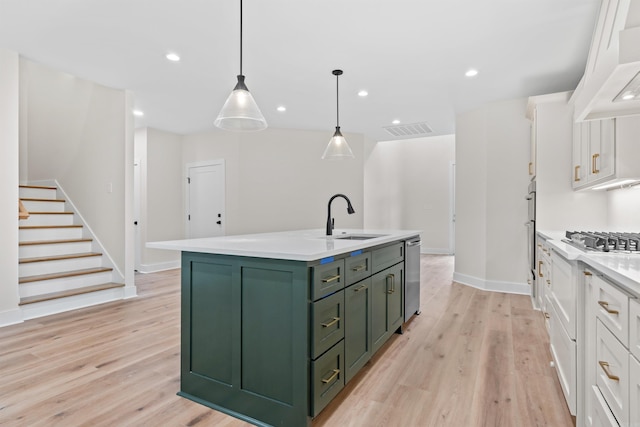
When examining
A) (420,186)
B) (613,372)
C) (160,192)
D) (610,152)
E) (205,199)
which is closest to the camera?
(613,372)

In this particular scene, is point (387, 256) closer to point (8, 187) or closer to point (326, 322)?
point (326, 322)

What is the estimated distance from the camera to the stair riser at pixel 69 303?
336cm

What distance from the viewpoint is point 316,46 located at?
9.77 ft

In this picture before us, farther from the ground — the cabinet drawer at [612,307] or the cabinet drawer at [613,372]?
the cabinet drawer at [612,307]

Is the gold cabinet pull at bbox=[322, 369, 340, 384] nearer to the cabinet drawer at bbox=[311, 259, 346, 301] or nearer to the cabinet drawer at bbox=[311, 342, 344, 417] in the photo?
the cabinet drawer at bbox=[311, 342, 344, 417]

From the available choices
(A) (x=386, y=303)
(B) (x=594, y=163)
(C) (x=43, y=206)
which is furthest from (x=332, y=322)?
(C) (x=43, y=206)

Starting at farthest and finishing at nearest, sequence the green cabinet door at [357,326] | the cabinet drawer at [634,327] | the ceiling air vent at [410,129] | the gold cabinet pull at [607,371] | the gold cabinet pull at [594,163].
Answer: the ceiling air vent at [410,129] → the gold cabinet pull at [594,163] → the green cabinet door at [357,326] → the gold cabinet pull at [607,371] → the cabinet drawer at [634,327]

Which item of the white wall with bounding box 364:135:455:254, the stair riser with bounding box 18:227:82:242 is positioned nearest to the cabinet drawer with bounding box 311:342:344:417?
the stair riser with bounding box 18:227:82:242

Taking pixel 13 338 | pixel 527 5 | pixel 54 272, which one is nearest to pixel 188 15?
pixel 527 5

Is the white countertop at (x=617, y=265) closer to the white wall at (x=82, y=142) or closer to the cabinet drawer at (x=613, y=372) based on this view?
the cabinet drawer at (x=613, y=372)

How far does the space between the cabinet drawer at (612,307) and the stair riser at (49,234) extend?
5.19 metres

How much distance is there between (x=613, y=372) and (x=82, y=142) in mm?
5627

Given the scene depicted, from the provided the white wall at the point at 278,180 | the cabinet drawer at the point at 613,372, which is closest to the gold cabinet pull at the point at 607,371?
the cabinet drawer at the point at 613,372

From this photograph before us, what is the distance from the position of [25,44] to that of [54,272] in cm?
239
